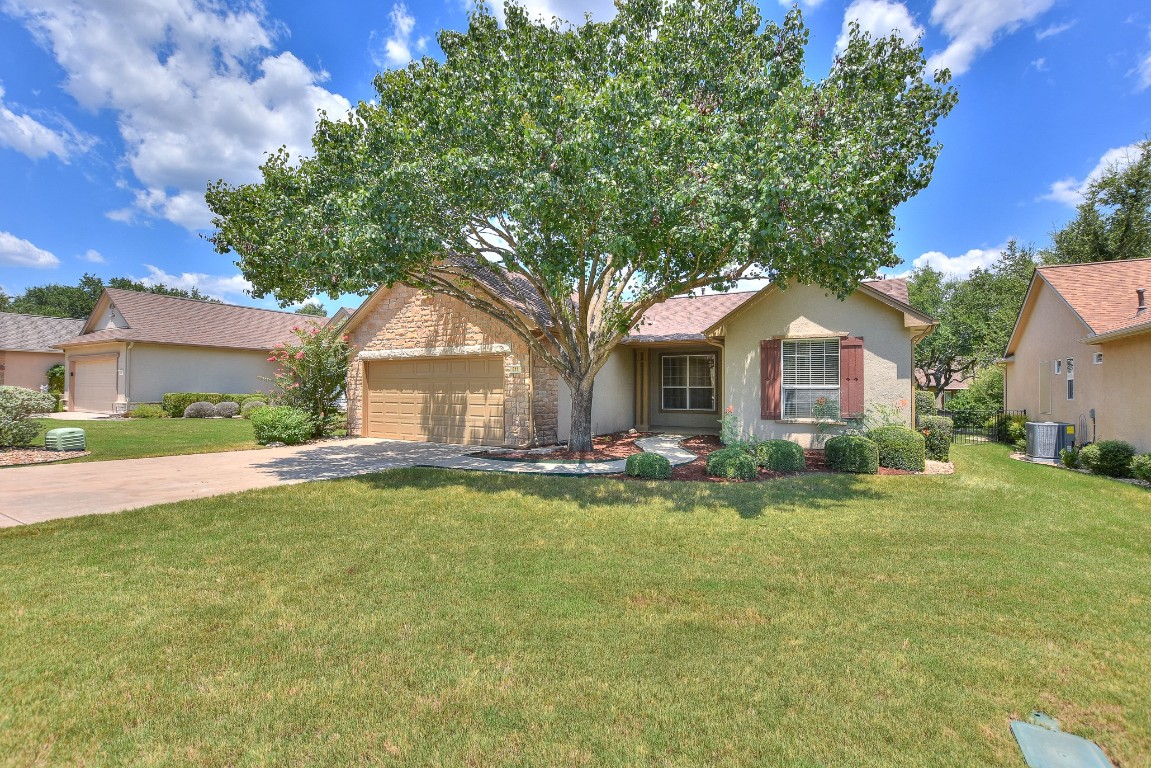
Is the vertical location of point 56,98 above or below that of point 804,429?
above

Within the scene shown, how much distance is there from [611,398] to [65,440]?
13.2 meters

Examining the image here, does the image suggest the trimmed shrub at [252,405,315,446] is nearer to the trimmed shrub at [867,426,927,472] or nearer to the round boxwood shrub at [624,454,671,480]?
the round boxwood shrub at [624,454,671,480]

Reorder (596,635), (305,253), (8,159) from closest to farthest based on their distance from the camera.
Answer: (596,635) < (305,253) < (8,159)

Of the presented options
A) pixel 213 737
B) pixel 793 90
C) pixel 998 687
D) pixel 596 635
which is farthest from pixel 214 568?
pixel 793 90

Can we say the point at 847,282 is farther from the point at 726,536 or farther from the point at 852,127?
the point at 726,536

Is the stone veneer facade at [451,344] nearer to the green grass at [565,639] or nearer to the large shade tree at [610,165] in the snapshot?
the large shade tree at [610,165]

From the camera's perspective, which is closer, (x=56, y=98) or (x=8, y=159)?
(x=56, y=98)

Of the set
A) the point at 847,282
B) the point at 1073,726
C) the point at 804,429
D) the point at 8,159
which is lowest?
the point at 1073,726

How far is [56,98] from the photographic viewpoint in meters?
13.5

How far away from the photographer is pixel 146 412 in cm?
2114

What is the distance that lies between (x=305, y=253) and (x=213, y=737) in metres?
8.07

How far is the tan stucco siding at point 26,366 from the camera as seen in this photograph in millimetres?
26719

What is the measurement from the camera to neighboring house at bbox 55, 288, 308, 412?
2214cm

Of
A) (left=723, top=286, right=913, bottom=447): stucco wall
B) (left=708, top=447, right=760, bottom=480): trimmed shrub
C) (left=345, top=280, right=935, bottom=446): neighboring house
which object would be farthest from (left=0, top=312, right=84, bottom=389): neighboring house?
(left=708, top=447, right=760, bottom=480): trimmed shrub
